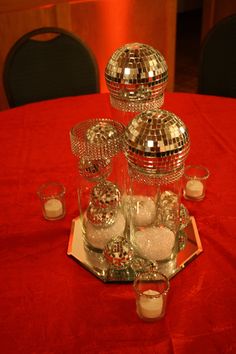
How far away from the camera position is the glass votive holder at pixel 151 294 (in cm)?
60

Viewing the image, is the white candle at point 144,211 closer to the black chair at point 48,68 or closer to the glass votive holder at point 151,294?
the glass votive holder at point 151,294

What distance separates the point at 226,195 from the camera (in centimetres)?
89

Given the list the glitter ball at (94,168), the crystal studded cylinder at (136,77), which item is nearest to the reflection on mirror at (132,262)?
the glitter ball at (94,168)

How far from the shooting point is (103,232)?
738 millimetres

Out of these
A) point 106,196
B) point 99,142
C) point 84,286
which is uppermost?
point 99,142

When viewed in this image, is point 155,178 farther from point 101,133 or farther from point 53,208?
point 53,208

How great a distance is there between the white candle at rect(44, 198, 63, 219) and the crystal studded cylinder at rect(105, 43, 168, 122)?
260mm

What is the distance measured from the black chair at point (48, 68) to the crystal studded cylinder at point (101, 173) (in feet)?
2.59

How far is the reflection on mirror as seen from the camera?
70 cm

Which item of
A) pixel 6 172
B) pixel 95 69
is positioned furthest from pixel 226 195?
pixel 95 69

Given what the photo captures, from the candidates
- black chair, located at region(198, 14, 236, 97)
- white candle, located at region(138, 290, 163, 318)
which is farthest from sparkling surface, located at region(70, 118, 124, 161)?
black chair, located at region(198, 14, 236, 97)

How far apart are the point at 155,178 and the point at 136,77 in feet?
0.57

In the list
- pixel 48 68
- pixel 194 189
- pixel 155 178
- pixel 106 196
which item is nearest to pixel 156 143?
pixel 155 178

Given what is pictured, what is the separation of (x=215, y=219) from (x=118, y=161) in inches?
9.2
